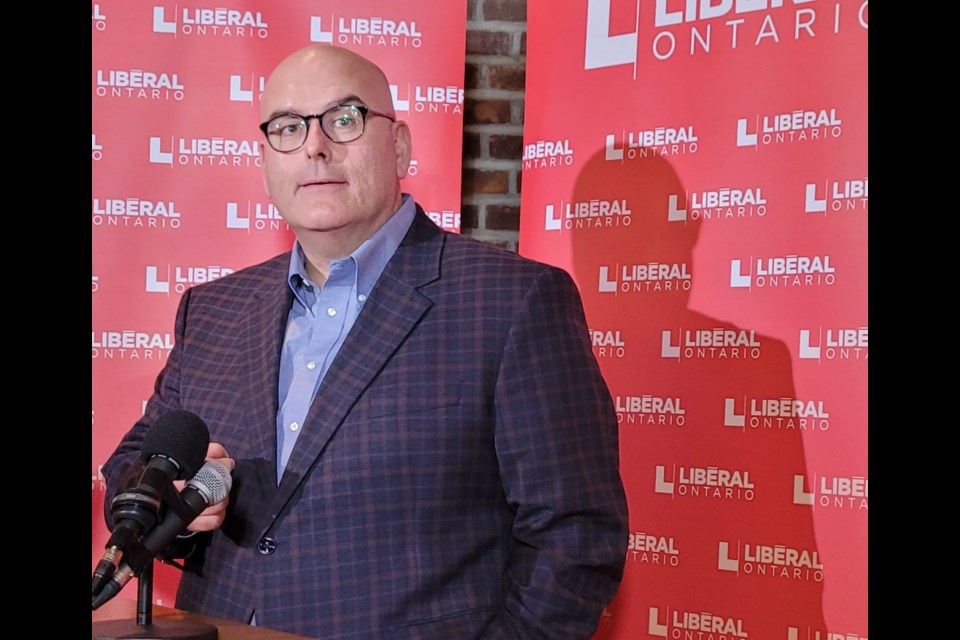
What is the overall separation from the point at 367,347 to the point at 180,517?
26.7 inches

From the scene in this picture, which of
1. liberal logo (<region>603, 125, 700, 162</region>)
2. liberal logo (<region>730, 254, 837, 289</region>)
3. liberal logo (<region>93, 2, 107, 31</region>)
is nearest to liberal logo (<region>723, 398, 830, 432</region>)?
liberal logo (<region>730, 254, 837, 289</region>)

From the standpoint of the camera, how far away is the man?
1.93 metres

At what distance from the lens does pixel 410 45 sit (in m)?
3.15

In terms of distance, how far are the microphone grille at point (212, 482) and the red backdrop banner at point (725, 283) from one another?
153cm

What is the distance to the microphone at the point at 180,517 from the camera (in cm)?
135

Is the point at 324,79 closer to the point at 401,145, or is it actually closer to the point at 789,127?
the point at 401,145

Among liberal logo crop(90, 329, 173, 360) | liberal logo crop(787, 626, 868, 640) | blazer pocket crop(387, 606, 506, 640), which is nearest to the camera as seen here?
blazer pocket crop(387, 606, 506, 640)

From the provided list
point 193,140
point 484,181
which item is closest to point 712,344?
point 484,181

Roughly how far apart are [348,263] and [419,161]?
39.6 inches

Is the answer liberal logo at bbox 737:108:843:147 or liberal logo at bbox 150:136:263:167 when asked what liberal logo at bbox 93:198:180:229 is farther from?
liberal logo at bbox 737:108:843:147

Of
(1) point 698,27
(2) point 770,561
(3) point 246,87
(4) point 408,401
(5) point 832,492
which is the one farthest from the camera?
(3) point 246,87

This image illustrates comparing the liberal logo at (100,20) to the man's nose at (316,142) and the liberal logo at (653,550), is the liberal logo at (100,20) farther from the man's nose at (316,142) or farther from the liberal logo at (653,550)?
the liberal logo at (653,550)

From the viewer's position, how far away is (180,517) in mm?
Answer: 1449
